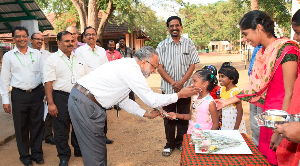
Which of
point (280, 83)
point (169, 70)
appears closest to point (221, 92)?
point (169, 70)

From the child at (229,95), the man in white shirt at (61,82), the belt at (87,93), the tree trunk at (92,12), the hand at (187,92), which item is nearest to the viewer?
the belt at (87,93)

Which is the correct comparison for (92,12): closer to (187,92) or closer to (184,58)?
(184,58)

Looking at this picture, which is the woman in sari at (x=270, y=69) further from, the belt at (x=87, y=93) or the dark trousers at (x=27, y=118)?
the dark trousers at (x=27, y=118)

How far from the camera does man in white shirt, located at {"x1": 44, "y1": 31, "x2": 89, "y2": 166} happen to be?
12.6 feet

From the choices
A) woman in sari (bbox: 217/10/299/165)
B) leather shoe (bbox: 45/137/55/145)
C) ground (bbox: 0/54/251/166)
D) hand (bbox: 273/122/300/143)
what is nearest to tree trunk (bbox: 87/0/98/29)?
ground (bbox: 0/54/251/166)

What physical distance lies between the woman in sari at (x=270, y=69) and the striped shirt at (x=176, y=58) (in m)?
2.10

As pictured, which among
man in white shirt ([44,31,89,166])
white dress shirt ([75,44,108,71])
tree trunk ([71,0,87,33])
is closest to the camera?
man in white shirt ([44,31,89,166])

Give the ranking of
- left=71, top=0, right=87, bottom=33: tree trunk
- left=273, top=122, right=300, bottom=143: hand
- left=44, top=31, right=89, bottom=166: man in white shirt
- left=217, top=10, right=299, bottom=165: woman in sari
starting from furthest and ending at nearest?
1. left=71, top=0, right=87, bottom=33: tree trunk
2. left=44, top=31, right=89, bottom=166: man in white shirt
3. left=217, top=10, right=299, bottom=165: woman in sari
4. left=273, top=122, right=300, bottom=143: hand

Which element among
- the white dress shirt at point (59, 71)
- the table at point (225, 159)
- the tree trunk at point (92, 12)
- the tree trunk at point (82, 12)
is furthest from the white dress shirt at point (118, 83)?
the tree trunk at point (82, 12)

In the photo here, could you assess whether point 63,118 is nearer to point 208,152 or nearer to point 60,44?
point 60,44

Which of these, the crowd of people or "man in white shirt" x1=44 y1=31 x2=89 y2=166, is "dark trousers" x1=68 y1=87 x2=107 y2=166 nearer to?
the crowd of people

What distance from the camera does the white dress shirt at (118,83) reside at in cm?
268

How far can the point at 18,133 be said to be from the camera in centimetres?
411

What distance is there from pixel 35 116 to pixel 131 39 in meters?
22.0
